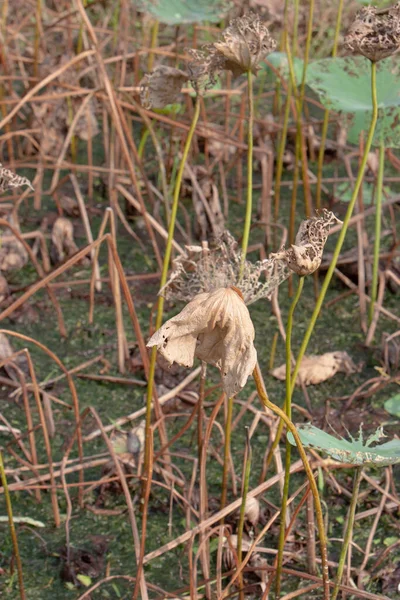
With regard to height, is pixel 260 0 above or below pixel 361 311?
above

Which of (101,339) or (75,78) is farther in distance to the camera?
(75,78)

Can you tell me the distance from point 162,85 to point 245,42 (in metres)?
0.19

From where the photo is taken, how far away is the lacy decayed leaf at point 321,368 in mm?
1907

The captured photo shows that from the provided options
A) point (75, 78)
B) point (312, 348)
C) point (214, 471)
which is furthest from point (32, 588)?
point (75, 78)

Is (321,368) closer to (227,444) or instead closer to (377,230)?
(377,230)

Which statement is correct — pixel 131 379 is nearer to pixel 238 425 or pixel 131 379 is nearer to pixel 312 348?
pixel 238 425

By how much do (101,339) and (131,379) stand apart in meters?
0.18

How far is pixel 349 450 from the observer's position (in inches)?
40.9

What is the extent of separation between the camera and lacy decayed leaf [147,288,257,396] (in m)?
0.93

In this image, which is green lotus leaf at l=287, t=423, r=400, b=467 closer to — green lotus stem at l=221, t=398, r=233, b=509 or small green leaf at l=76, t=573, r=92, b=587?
green lotus stem at l=221, t=398, r=233, b=509

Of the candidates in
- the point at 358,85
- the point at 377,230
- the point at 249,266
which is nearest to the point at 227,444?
the point at 249,266

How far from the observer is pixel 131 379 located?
6.28ft

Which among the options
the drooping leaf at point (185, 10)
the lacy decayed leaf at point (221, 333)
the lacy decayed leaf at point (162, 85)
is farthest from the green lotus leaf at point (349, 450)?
the drooping leaf at point (185, 10)

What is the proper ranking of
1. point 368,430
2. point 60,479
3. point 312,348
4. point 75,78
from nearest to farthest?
1. point 60,479
2. point 368,430
3. point 312,348
4. point 75,78
